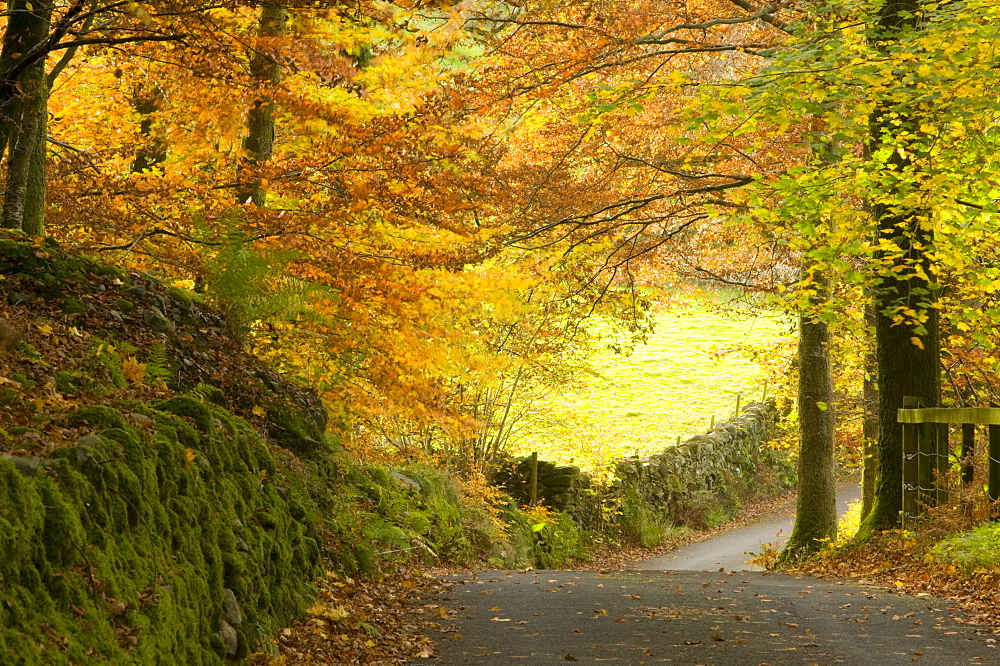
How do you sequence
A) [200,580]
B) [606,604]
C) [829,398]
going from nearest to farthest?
[200,580]
[606,604]
[829,398]

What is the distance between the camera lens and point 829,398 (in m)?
13.3

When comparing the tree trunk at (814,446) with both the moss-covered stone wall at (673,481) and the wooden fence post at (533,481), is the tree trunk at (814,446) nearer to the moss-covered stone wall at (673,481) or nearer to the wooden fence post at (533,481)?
the moss-covered stone wall at (673,481)

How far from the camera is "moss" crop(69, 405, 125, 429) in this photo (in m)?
4.29

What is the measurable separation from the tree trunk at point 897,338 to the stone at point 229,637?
7.57m

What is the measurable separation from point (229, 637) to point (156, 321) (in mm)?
3035

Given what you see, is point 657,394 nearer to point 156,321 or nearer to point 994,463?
point 994,463

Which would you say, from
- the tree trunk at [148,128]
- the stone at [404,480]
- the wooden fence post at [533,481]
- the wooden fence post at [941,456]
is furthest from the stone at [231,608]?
the wooden fence post at [533,481]

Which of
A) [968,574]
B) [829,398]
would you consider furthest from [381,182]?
[829,398]

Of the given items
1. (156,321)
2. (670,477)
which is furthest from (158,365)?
(670,477)

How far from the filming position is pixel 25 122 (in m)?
6.69

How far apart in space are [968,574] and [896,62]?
14.5 ft

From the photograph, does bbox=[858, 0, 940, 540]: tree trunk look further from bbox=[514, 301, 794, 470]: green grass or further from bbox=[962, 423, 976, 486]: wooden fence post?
bbox=[514, 301, 794, 470]: green grass

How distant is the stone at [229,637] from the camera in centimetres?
459

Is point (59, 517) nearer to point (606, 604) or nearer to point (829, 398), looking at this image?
point (606, 604)
